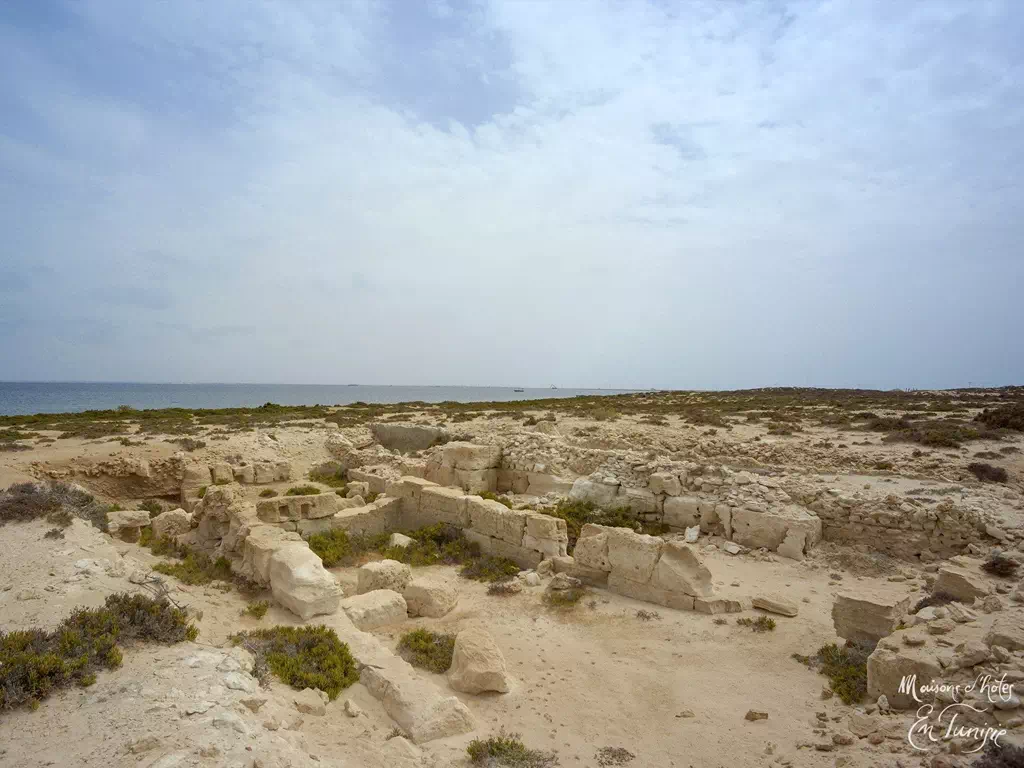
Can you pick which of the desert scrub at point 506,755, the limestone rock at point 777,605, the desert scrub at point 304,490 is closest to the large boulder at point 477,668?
the desert scrub at point 506,755

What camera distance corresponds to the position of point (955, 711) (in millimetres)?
3797

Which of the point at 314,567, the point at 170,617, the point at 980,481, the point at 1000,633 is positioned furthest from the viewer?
the point at 980,481

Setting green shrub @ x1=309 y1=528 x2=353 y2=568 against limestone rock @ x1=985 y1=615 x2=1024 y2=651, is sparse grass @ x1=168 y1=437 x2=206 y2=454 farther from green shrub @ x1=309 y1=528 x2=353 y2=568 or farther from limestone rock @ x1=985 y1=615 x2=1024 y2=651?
limestone rock @ x1=985 y1=615 x2=1024 y2=651

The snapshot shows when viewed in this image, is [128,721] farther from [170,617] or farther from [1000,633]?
[1000,633]

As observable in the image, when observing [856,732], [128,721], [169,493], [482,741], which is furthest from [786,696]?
[169,493]

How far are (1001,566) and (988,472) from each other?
5.46m

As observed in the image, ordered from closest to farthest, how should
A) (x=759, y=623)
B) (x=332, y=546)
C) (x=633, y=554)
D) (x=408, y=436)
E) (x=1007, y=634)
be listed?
(x=1007, y=634) < (x=759, y=623) < (x=633, y=554) < (x=332, y=546) < (x=408, y=436)

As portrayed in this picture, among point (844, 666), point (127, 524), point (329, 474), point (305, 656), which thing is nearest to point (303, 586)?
point (305, 656)

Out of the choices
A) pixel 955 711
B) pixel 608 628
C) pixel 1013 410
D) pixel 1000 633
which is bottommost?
pixel 608 628

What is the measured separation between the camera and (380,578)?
27.6 feet

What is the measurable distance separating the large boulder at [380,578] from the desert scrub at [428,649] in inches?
56.0

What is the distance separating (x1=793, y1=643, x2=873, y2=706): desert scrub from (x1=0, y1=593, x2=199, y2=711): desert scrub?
670 centimetres

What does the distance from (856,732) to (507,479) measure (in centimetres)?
1097

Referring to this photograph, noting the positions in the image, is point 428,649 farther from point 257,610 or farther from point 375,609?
point 257,610
